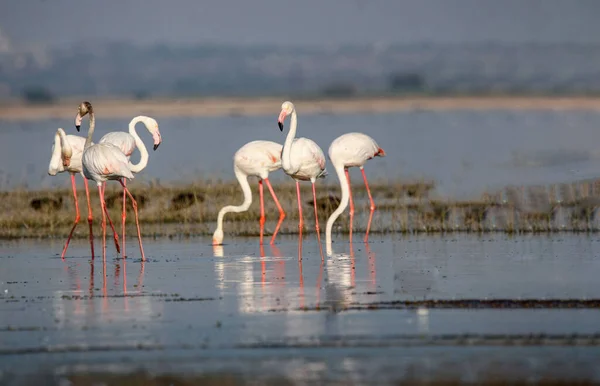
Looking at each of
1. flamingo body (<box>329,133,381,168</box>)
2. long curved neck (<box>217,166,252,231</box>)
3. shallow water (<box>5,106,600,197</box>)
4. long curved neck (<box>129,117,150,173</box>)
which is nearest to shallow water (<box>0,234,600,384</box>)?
long curved neck (<box>129,117,150,173</box>)

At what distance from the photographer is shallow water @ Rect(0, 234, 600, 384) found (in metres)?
8.79

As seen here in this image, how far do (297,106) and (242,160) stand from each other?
161 feet

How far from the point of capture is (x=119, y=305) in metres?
11.5

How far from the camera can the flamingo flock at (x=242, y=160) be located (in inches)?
635

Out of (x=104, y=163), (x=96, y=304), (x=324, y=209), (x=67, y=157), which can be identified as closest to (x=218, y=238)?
(x=104, y=163)

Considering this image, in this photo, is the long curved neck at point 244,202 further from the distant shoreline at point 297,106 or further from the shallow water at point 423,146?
the distant shoreline at point 297,106

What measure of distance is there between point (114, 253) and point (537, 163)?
14.3 meters

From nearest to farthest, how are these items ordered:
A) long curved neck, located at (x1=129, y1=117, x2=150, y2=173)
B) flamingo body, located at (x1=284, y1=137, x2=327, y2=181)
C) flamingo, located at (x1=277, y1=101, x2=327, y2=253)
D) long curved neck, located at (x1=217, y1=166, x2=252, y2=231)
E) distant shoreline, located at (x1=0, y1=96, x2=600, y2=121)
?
1. flamingo, located at (x1=277, y1=101, x2=327, y2=253)
2. flamingo body, located at (x1=284, y1=137, x2=327, y2=181)
3. long curved neck, located at (x1=129, y1=117, x2=150, y2=173)
4. long curved neck, located at (x1=217, y1=166, x2=252, y2=231)
5. distant shoreline, located at (x1=0, y1=96, x2=600, y2=121)

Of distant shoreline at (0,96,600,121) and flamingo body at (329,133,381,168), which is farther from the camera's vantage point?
distant shoreline at (0,96,600,121)

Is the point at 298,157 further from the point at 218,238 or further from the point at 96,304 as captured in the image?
the point at 96,304

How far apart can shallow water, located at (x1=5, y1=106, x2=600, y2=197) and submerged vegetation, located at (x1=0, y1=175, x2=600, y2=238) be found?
1.62 metres

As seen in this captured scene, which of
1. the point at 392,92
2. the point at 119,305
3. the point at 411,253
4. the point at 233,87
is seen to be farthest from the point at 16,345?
the point at 233,87

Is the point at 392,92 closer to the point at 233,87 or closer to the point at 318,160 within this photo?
the point at 233,87

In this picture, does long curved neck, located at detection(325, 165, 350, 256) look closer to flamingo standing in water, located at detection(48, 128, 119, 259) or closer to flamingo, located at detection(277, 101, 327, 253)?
flamingo, located at detection(277, 101, 327, 253)
